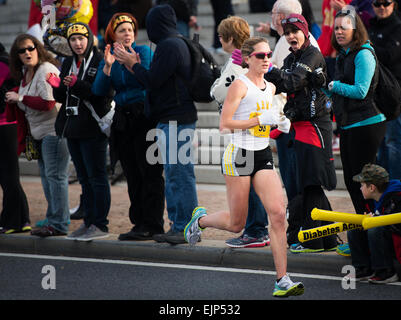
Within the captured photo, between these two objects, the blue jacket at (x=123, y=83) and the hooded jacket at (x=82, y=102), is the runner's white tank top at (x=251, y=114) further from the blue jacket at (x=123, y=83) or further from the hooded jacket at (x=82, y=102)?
the hooded jacket at (x=82, y=102)

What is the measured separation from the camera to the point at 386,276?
6535mm

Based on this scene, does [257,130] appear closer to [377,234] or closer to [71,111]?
[377,234]

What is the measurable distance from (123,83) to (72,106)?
69 centimetres

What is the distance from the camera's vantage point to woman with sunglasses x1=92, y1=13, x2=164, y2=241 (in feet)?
26.3

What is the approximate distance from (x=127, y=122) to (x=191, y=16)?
18.1 ft

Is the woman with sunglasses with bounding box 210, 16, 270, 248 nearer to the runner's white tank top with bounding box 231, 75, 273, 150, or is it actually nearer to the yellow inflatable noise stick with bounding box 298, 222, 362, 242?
the runner's white tank top with bounding box 231, 75, 273, 150

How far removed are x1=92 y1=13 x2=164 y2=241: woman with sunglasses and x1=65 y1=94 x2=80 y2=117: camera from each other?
275mm

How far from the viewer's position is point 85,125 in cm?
827

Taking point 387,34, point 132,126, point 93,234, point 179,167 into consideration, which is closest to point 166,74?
point 132,126

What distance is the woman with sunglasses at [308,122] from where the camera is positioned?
7.06 m

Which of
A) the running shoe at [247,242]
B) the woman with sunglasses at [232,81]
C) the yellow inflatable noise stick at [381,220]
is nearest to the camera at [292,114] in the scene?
the woman with sunglasses at [232,81]

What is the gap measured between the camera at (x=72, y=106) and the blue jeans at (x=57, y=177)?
0.52 metres

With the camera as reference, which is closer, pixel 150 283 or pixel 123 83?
pixel 150 283
